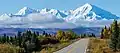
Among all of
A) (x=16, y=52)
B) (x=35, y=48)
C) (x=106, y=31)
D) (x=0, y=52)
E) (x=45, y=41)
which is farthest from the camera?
(x=106, y=31)

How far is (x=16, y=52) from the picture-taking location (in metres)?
49.8

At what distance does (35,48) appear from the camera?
11500 cm

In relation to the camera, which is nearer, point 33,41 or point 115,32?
point 115,32

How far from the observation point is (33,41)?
401ft

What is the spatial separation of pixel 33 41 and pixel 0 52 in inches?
3033

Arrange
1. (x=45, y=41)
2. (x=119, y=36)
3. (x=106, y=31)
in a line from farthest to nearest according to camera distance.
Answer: (x=106, y=31)
(x=45, y=41)
(x=119, y=36)

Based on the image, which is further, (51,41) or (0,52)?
(51,41)

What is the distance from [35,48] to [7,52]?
6908cm

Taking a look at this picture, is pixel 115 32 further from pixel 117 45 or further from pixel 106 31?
pixel 106 31

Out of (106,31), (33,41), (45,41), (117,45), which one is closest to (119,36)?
(117,45)

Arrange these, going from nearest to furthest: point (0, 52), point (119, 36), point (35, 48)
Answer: point (0, 52) < point (119, 36) < point (35, 48)

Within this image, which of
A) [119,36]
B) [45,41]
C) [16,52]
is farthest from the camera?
[45,41]

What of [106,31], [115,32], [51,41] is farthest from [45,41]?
[115,32]

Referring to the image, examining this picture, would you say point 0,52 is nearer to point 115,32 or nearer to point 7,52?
point 7,52
